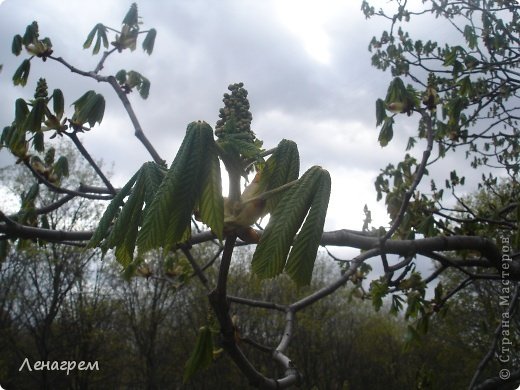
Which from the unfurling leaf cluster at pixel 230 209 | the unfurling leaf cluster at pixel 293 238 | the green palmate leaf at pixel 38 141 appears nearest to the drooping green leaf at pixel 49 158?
the green palmate leaf at pixel 38 141

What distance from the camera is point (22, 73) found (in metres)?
2.29

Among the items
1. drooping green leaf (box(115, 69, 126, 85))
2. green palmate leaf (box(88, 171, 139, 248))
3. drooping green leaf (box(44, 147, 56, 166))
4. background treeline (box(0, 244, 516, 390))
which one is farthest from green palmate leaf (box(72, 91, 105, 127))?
background treeline (box(0, 244, 516, 390))

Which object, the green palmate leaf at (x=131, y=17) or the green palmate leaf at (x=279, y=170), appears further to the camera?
the green palmate leaf at (x=131, y=17)

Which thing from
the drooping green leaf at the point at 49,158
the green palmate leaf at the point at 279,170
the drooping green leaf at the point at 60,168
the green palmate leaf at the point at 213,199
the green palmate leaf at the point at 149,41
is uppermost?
the green palmate leaf at the point at 149,41

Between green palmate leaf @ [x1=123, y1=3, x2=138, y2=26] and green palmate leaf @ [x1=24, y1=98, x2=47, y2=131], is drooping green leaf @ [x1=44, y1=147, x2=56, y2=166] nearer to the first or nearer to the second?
green palmate leaf @ [x1=24, y1=98, x2=47, y2=131]

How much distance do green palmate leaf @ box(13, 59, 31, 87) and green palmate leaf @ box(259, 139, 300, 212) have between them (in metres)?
2.14

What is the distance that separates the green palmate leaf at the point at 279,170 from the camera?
66cm

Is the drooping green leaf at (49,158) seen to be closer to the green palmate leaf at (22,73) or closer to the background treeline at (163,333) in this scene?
the green palmate leaf at (22,73)

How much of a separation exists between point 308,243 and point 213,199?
0.46 ft

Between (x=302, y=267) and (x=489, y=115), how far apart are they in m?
4.31

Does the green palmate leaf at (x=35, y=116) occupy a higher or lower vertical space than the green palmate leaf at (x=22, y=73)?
lower

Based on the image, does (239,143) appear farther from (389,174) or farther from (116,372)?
(116,372)

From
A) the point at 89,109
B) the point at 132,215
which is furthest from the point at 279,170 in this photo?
the point at 89,109

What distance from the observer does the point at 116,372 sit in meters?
14.1
